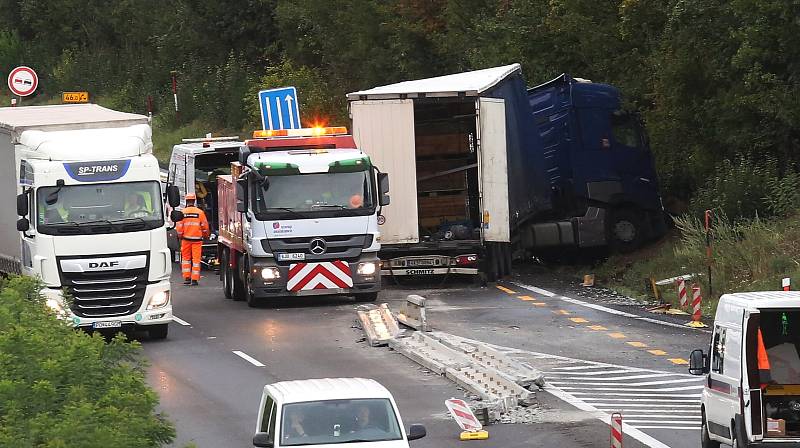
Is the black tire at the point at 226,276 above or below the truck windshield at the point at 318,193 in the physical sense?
below

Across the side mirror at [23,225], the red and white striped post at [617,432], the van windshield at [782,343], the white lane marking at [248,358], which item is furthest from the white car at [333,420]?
the side mirror at [23,225]

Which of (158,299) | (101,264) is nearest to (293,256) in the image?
(158,299)

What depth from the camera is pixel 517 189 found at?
3136cm

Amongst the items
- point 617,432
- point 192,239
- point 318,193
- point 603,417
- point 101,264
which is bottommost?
point 603,417

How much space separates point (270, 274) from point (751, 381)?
47.5ft

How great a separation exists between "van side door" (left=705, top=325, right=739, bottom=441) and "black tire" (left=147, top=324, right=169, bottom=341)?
37.0ft

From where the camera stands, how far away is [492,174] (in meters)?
29.7

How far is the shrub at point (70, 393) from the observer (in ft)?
33.4

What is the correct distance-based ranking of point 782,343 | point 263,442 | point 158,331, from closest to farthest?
1. point 263,442
2. point 782,343
3. point 158,331

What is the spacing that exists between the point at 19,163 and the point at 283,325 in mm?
4811

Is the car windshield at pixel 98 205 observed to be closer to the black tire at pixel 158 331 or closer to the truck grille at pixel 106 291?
the truck grille at pixel 106 291

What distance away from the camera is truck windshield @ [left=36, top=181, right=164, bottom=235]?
76.6 ft

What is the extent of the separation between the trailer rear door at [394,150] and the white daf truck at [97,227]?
6.34 m

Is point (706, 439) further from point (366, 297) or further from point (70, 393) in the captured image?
point (366, 297)
